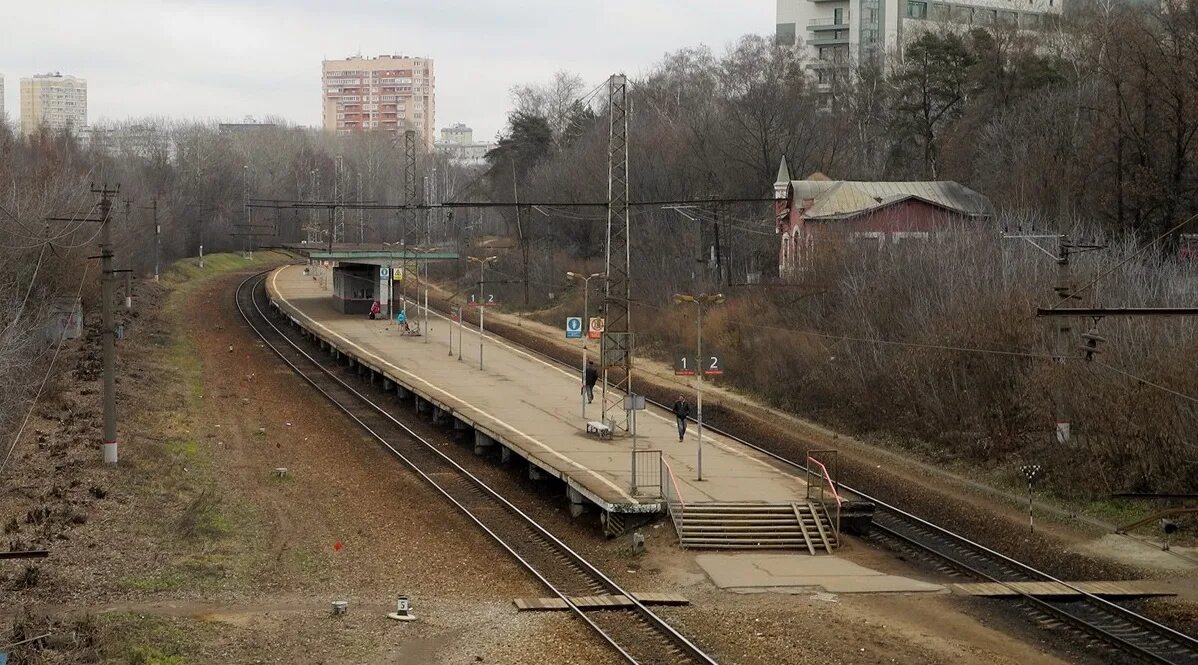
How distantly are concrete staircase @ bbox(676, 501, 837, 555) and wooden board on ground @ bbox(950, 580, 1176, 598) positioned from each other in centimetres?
302

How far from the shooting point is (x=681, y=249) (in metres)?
59.2

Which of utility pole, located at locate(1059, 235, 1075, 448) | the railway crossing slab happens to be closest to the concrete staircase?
the railway crossing slab

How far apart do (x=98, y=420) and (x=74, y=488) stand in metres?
8.60

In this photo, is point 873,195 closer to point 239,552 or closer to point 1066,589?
point 1066,589

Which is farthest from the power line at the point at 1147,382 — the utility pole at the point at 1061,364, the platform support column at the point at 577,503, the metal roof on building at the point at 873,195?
the metal roof on building at the point at 873,195

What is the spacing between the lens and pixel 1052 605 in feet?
56.2

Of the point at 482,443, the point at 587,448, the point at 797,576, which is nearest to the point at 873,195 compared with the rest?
the point at 482,443

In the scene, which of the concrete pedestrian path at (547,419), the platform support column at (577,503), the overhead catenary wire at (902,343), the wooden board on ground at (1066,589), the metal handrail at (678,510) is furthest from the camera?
the overhead catenary wire at (902,343)

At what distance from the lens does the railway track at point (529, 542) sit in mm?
15510

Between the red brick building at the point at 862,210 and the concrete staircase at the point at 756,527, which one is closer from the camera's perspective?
the concrete staircase at the point at 756,527

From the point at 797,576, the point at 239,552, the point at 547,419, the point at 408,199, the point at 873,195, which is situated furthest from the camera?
the point at 408,199

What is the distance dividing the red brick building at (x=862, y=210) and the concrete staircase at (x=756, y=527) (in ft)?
65.2

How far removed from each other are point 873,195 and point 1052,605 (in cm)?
3482

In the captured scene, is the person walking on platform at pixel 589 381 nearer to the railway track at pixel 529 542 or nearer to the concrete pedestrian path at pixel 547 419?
the concrete pedestrian path at pixel 547 419
